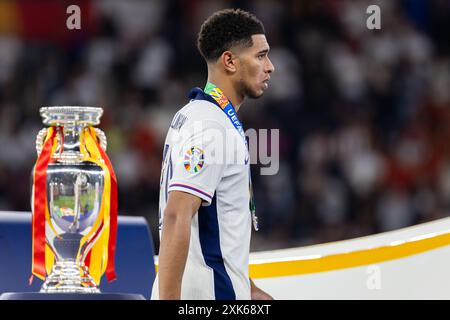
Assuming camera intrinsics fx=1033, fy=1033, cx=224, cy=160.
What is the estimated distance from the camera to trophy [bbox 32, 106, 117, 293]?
311 cm

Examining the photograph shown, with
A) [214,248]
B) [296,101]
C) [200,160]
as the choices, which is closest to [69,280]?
[214,248]

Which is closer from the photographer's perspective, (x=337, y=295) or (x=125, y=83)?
(x=337, y=295)

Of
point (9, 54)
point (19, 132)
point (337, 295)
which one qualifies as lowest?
point (337, 295)

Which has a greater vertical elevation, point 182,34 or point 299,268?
point 182,34

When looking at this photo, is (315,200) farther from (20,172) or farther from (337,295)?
(337,295)

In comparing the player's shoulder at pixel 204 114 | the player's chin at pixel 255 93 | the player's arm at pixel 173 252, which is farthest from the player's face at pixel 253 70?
the player's arm at pixel 173 252

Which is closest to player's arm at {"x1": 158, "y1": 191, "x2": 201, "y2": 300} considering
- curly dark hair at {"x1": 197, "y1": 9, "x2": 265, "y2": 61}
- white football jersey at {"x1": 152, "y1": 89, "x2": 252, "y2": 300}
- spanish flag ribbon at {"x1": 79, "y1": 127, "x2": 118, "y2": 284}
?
white football jersey at {"x1": 152, "y1": 89, "x2": 252, "y2": 300}

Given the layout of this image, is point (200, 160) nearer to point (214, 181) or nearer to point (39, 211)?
point (214, 181)

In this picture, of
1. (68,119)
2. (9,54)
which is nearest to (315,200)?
(9,54)

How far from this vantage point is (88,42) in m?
7.29

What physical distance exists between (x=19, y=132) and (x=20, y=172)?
0.31 m

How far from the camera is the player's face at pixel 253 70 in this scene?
2869 millimetres

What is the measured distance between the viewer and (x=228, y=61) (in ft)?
9.38

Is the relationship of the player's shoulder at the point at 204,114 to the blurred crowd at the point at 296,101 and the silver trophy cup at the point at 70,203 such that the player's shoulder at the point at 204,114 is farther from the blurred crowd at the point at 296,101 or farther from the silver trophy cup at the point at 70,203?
the blurred crowd at the point at 296,101
